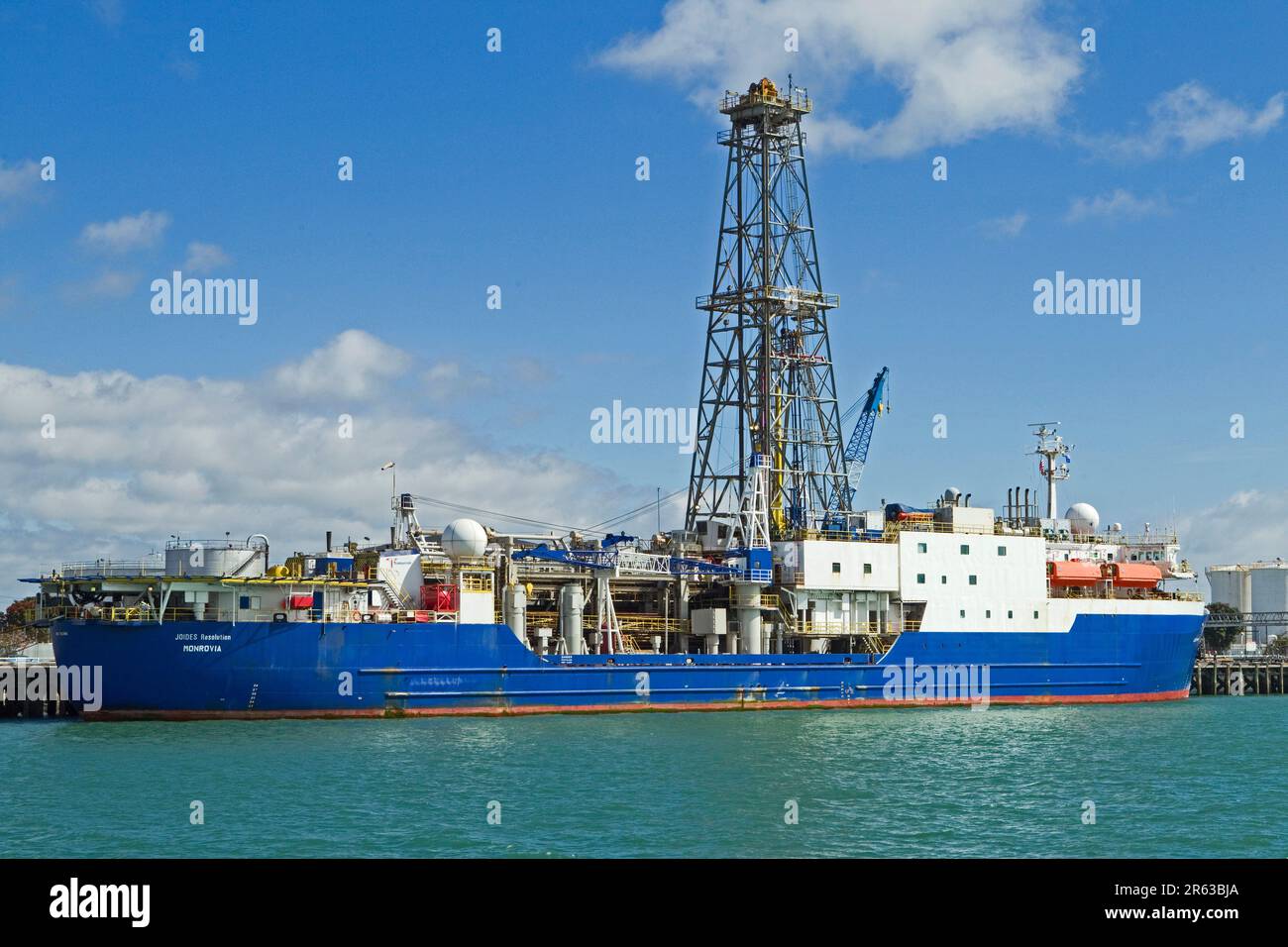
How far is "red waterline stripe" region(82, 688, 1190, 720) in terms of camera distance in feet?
125

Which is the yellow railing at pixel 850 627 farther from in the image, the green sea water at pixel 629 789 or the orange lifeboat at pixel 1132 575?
the orange lifeboat at pixel 1132 575

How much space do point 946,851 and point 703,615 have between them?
2675cm

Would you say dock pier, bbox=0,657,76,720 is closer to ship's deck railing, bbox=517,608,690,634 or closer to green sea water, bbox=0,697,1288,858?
green sea water, bbox=0,697,1288,858

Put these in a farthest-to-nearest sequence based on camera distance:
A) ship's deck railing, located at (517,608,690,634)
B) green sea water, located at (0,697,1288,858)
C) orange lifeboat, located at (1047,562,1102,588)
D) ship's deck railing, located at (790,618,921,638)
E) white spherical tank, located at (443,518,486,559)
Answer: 1. orange lifeboat, located at (1047,562,1102,588)
2. ship's deck railing, located at (790,618,921,638)
3. ship's deck railing, located at (517,608,690,634)
4. white spherical tank, located at (443,518,486,559)
5. green sea water, located at (0,697,1288,858)

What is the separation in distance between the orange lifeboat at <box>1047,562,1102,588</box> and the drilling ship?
0.10 metres

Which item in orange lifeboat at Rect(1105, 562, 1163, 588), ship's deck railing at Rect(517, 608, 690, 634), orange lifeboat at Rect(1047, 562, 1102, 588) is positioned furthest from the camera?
orange lifeboat at Rect(1105, 562, 1163, 588)

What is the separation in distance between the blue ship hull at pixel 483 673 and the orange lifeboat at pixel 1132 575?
372 cm

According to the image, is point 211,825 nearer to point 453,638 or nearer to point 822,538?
point 453,638

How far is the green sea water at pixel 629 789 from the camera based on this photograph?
72.3 ft

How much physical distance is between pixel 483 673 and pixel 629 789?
15.1 m

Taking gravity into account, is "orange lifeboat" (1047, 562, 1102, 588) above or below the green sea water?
above

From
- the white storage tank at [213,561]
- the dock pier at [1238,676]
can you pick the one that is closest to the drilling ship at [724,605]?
the white storage tank at [213,561]

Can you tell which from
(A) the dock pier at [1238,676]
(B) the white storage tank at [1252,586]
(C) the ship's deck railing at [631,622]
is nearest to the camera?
(C) the ship's deck railing at [631,622]

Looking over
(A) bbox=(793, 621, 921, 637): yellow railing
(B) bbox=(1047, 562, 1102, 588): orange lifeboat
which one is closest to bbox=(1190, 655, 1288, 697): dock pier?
(B) bbox=(1047, 562, 1102, 588): orange lifeboat
